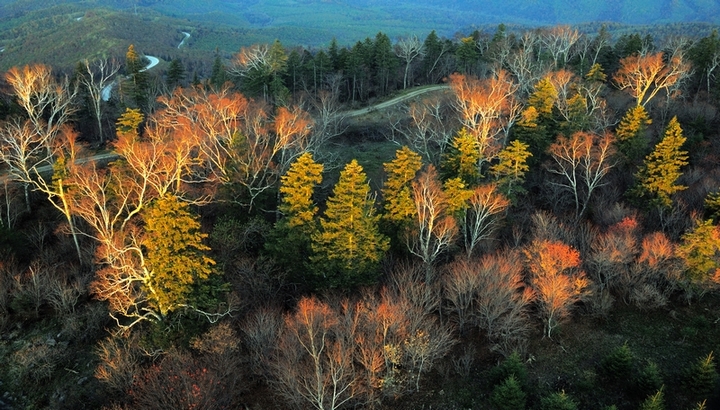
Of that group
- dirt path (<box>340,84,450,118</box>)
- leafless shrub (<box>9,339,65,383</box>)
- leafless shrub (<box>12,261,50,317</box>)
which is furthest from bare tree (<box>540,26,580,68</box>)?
leafless shrub (<box>9,339,65,383</box>)

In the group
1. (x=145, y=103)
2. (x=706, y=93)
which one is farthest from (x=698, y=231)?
(x=145, y=103)

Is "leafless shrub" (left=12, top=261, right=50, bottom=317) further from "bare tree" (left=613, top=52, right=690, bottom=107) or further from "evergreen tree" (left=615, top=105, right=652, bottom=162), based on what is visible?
"bare tree" (left=613, top=52, right=690, bottom=107)

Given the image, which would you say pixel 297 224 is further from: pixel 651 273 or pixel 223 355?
pixel 651 273

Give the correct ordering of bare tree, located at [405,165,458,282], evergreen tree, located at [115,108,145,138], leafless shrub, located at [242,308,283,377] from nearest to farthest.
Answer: leafless shrub, located at [242,308,283,377] < bare tree, located at [405,165,458,282] < evergreen tree, located at [115,108,145,138]

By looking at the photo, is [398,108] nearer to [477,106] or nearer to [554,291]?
[477,106]

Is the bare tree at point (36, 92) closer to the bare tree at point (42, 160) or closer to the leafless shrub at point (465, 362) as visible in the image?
the bare tree at point (42, 160)

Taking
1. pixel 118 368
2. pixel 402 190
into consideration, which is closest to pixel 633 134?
pixel 402 190
